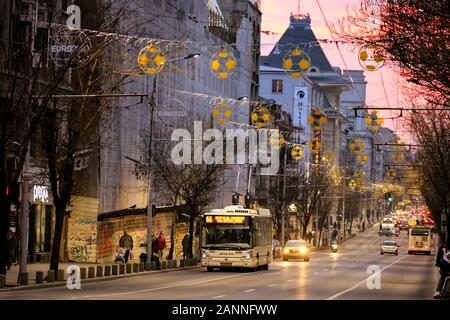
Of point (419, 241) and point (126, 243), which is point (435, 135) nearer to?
point (126, 243)

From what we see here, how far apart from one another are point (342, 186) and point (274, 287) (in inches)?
4612

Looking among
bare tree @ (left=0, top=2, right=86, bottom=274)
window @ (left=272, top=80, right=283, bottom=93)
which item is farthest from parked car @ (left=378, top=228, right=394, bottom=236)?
bare tree @ (left=0, top=2, right=86, bottom=274)

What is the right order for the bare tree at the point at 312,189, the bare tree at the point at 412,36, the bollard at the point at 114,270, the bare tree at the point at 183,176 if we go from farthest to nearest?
the bare tree at the point at 312,189
the bare tree at the point at 183,176
the bollard at the point at 114,270
the bare tree at the point at 412,36

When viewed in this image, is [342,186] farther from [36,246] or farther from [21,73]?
[21,73]

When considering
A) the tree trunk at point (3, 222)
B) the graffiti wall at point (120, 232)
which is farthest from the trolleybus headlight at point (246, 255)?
the tree trunk at point (3, 222)

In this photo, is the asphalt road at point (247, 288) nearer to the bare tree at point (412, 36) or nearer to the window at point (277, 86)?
the bare tree at point (412, 36)

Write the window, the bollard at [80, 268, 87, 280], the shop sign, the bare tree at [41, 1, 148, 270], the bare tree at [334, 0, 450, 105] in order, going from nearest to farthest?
the bare tree at [334, 0, 450, 105], the bare tree at [41, 1, 148, 270], the bollard at [80, 268, 87, 280], the shop sign, the window

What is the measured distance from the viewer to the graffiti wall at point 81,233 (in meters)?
61.5

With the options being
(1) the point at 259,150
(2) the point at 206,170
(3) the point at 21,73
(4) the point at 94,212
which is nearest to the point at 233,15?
(1) the point at 259,150

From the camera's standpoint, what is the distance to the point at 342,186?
6166 inches

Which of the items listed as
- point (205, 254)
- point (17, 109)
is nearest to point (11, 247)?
point (205, 254)

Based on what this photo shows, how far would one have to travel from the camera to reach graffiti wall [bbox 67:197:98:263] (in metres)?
61.5

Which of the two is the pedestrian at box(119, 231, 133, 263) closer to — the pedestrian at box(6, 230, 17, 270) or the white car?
the pedestrian at box(6, 230, 17, 270)

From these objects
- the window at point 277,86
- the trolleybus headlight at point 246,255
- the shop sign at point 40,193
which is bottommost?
the trolleybus headlight at point 246,255
